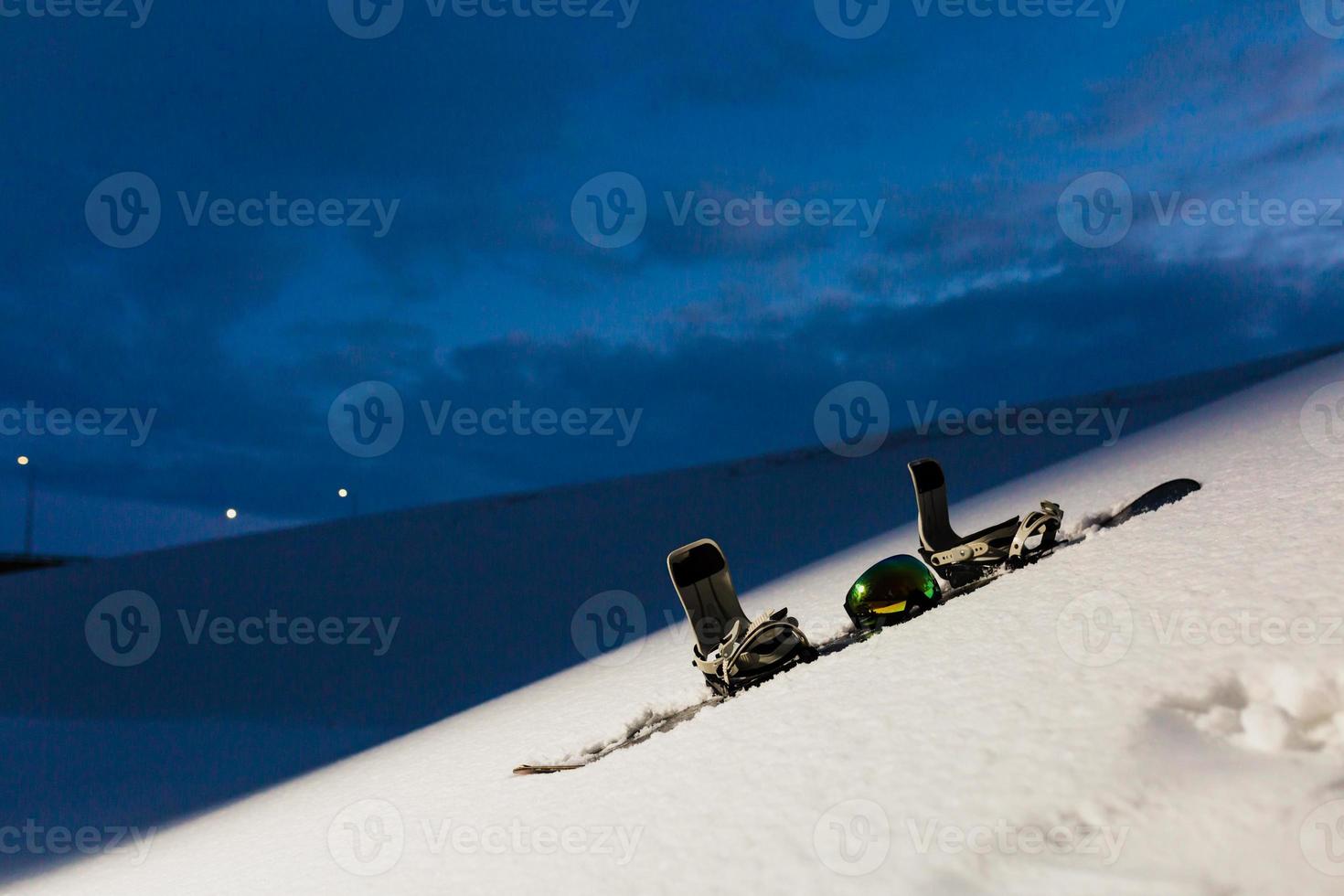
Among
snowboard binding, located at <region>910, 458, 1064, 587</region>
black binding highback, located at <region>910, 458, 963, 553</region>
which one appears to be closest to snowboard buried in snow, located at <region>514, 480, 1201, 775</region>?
snowboard binding, located at <region>910, 458, 1064, 587</region>

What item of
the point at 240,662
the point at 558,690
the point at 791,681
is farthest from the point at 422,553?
the point at 791,681

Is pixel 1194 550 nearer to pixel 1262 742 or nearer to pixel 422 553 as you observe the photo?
pixel 1262 742

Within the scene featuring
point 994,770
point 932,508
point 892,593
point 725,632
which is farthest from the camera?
point 932,508

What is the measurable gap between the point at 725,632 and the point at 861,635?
55cm

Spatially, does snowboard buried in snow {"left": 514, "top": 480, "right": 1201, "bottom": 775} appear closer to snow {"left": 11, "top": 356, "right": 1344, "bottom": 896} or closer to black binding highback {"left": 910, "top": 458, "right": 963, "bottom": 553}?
snow {"left": 11, "top": 356, "right": 1344, "bottom": 896}

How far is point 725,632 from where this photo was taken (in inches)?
146

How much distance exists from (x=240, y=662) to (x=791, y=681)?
7815 millimetres

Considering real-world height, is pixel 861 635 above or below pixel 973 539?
below

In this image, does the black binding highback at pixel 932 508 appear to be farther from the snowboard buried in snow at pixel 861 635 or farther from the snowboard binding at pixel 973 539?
the snowboard buried in snow at pixel 861 635

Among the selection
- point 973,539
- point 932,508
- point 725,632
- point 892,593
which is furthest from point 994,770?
point 932,508

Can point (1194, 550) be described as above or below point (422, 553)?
below

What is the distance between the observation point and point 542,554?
10.8 m

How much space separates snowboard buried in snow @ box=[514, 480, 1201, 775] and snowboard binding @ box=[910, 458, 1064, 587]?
54 millimetres

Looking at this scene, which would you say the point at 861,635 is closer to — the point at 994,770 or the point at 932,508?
the point at 932,508
